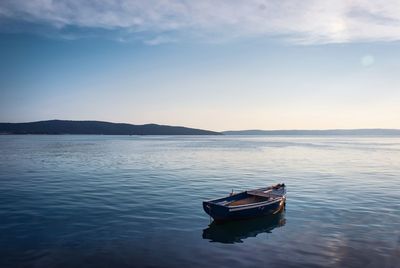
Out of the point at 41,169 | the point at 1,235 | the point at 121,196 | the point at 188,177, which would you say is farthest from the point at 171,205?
the point at 41,169

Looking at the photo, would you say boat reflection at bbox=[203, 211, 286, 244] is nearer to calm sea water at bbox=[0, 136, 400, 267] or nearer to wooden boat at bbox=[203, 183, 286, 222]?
calm sea water at bbox=[0, 136, 400, 267]

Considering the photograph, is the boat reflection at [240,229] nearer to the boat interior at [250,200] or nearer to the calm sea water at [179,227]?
the calm sea water at [179,227]

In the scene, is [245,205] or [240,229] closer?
[240,229]

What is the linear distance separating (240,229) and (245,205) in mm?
2138

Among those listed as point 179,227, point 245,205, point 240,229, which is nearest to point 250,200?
point 245,205

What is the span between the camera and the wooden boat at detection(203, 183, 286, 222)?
24734mm

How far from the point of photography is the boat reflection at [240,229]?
73.2 ft

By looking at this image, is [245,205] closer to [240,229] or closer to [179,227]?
[240,229]

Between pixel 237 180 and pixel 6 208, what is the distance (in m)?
29.0

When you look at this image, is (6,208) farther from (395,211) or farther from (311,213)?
(395,211)

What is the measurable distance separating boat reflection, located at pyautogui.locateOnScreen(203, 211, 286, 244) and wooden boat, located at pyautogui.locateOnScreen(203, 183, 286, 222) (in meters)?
0.44

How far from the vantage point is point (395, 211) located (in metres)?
29.7

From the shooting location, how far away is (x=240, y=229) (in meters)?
24.4

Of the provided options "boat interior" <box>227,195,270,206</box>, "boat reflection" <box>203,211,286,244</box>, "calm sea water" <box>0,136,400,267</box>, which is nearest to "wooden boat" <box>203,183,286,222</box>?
"boat interior" <box>227,195,270,206</box>
